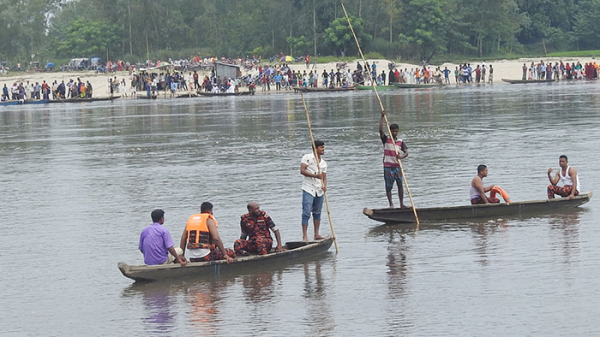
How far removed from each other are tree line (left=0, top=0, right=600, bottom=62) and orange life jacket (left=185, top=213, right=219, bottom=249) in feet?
225

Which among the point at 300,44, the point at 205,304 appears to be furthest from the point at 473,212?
the point at 300,44

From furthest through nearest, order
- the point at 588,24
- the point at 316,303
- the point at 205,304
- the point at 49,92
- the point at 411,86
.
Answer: the point at 588,24, the point at 49,92, the point at 411,86, the point at 205,304, the point at 316,303

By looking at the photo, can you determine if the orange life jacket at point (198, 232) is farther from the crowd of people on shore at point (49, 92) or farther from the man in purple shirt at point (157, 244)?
the crowd of people on shore at point (49, 92)

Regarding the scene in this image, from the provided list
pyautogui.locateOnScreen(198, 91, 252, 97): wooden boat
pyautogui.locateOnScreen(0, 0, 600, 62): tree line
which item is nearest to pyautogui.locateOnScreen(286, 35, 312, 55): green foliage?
pyautogui.locateOnScreen(0, 0, 600, 62): tree line

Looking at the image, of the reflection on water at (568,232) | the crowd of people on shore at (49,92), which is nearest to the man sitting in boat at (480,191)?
the reflection on water at (568,232)

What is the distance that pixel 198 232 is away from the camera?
500 inches

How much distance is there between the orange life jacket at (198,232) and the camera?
41.4 feet

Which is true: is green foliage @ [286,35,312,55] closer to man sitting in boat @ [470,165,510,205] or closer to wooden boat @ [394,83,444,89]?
wooden boat @ [394,83,444,89]

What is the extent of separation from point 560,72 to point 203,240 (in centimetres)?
6540

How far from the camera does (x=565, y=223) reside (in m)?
15.6

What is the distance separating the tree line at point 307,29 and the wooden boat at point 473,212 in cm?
6476

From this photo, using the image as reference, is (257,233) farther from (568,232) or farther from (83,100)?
(83,100)

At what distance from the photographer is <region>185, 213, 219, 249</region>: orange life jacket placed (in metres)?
12.6

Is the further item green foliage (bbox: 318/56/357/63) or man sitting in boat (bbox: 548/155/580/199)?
green foliage (bbox: 318/56/357/63)
